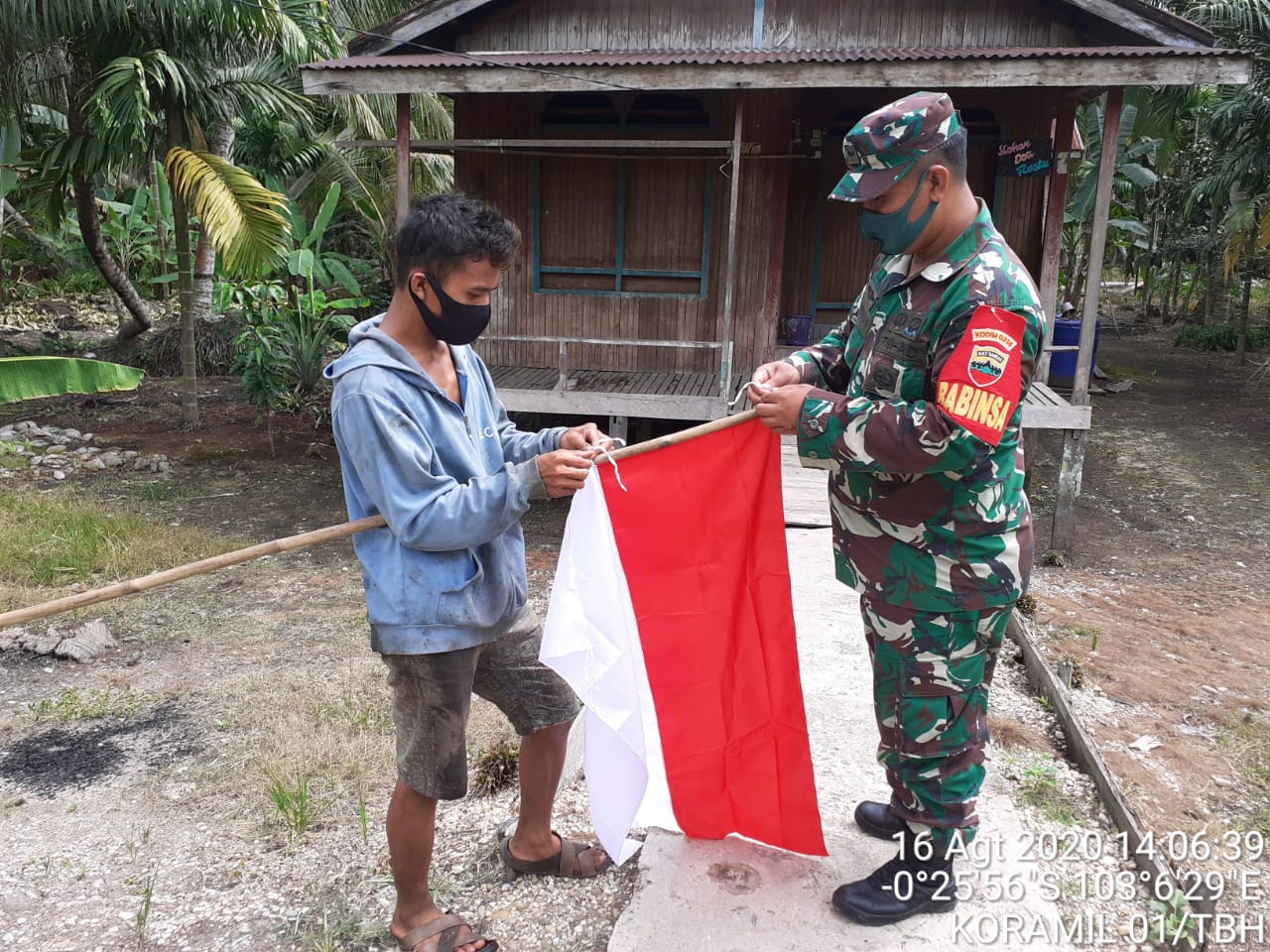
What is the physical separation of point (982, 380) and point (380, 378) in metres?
1.32

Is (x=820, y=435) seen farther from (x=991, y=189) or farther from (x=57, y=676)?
(x=991, y=189)

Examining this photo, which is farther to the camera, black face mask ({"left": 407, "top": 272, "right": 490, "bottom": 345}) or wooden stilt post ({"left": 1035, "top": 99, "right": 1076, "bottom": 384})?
wooden stilt post ({"left": 1035, "top": 99, "right": 1076, "bottom": 384})

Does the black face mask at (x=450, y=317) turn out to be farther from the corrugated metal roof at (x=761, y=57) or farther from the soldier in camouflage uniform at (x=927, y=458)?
the corrugated metal roof at (x=761, y=57)

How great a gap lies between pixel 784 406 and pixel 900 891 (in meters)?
1.25

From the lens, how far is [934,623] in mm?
2322

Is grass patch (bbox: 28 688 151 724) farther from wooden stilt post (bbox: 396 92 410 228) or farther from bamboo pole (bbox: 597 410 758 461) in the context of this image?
wooden stilt post (bbox: 396 92 410 228)

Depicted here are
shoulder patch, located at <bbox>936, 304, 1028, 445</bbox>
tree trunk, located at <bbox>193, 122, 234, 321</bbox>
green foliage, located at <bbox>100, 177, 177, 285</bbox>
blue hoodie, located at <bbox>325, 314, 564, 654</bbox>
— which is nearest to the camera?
shoulder patch, located at <bbox>936, 304, 1028, 445</bbox>

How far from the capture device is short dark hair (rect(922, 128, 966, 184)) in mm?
2184

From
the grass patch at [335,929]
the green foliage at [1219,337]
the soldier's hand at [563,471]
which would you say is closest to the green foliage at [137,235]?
the grass patch at [335,929]

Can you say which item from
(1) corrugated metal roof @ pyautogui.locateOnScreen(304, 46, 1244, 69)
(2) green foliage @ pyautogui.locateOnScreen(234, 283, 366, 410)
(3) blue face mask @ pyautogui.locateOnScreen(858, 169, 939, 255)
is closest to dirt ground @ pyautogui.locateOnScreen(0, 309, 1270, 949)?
(2) green foliage @ pyautogui.locateOnScreen(234, 283, 366, 410)

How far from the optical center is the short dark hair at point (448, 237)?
226 cm

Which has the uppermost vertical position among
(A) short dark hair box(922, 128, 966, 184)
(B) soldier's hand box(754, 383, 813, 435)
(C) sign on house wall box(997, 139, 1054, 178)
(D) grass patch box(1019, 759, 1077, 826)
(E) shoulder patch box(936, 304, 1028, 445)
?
(C) sign on house wall box(997, 139, 1054, 178)

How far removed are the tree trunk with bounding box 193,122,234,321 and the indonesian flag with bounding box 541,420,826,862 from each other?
11598 millimetres

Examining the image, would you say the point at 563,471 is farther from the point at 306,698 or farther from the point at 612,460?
the point at 306,698
